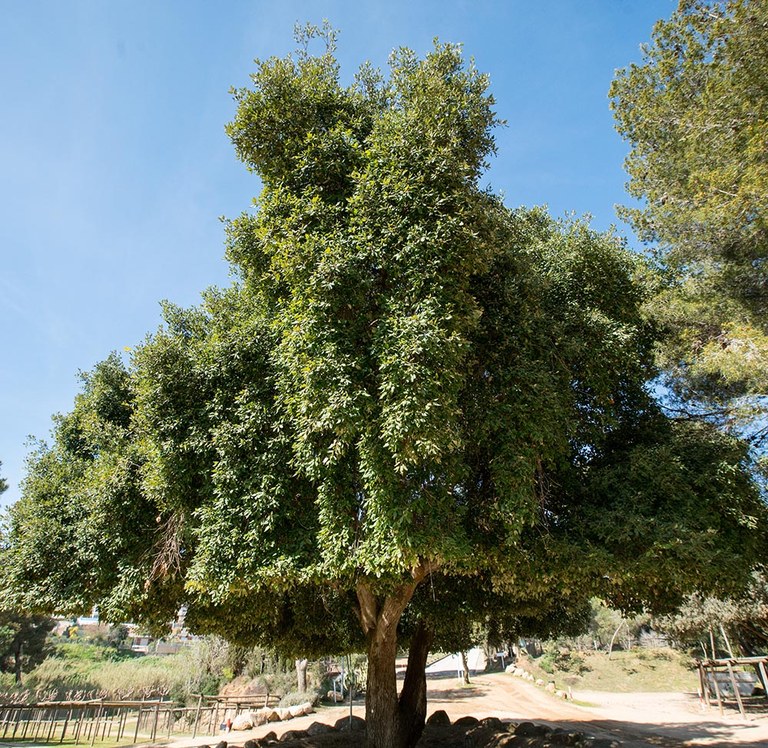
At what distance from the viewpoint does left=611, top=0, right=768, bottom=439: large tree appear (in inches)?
430

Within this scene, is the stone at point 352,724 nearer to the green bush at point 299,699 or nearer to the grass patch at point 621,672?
the green bush at point 299,699

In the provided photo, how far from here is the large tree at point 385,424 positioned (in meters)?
9.16

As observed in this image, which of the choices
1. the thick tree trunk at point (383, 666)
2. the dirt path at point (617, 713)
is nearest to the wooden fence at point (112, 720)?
the dirt path at point (617, 713)

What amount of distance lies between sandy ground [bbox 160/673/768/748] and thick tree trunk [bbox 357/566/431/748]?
8.02 meters

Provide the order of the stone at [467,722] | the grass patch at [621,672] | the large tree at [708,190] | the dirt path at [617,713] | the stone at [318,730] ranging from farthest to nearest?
the grass patch at [621,672], the dirt path at [617,713], the stone at [467,722], the stone at [318,730], the large tree at [708,190]

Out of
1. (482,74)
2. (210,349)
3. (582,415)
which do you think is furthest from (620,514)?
(482,74)

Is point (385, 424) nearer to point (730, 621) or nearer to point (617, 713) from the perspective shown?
point (730, 621)

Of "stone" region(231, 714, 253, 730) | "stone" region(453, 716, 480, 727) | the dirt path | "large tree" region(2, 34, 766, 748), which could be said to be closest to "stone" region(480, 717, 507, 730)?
"stone" region(453, 716, 480, 727)

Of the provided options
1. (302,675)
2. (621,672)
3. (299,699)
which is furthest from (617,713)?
(621,672)

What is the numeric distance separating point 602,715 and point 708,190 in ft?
Answer: 83.5

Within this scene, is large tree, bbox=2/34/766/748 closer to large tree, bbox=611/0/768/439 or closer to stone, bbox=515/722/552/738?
large tree, bbox=611/0/768/439

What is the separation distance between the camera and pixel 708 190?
11.9 metres

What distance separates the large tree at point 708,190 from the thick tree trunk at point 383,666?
9561 millimetres

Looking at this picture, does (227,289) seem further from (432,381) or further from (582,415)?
(582,415)
